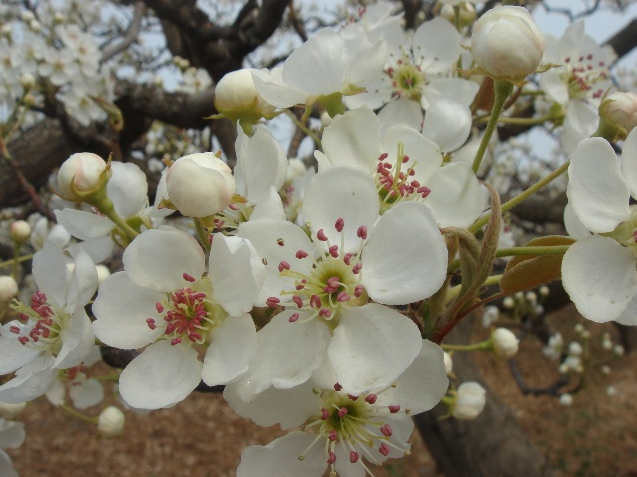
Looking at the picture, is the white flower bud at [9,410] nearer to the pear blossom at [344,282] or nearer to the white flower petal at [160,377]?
the white flower petal at [160,377]

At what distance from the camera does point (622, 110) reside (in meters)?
0.91

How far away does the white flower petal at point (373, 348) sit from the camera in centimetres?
69

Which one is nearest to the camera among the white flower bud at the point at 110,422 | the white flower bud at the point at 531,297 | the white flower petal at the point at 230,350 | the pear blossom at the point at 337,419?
the white flower petal at the point at 230,350

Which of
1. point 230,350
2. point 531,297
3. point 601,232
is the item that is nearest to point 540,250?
point 601,232

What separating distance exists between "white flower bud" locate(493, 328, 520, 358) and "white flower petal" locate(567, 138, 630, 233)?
2.77 ft

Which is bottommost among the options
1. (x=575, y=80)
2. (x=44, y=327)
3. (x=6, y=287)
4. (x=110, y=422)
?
(x=110, y=422)

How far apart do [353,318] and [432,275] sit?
0.11 metres

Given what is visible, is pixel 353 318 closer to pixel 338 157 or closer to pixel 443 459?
pixel 338 157

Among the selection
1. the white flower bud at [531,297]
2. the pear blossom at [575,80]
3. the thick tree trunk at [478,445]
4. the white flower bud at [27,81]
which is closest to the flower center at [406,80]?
the pear blossom at [575,80]

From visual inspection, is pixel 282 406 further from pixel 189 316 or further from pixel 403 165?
pixel 403 165

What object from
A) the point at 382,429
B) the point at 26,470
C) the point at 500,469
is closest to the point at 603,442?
the point at 500,469

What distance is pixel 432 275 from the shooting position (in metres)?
0.71

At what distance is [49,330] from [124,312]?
9.9 inches

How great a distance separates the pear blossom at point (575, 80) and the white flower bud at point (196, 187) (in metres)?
0.94
